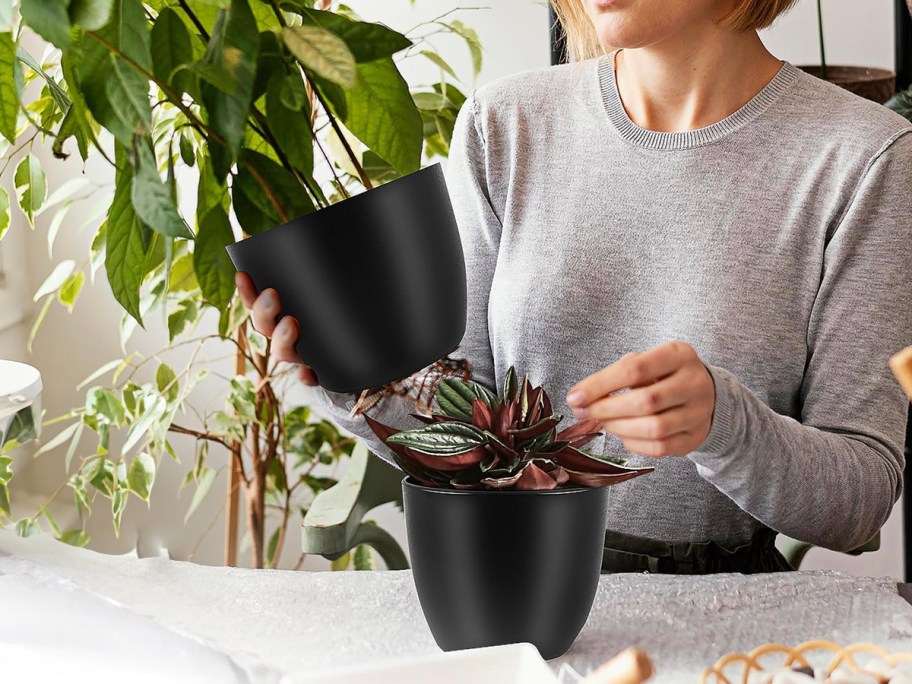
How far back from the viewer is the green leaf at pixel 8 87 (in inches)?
20.3

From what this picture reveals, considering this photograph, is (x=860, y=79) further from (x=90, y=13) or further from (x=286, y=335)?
(x=90, y=13)

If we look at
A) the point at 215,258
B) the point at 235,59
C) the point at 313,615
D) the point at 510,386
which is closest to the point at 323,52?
the point at 235,59

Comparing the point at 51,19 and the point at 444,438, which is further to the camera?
the point at 444,438

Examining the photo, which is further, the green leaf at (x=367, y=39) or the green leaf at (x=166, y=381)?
the green leaf at (x=166, y=381)

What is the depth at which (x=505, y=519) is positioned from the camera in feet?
2.00

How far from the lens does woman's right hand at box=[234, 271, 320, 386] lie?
62 cm

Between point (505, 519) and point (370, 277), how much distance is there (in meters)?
0.16

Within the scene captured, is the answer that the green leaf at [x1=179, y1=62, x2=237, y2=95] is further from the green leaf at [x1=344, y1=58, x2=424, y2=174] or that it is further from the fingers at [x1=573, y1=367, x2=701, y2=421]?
the fingers at [x1=573, y1=367, x2=701, y2=421]

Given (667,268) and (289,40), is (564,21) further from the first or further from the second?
(289,40)

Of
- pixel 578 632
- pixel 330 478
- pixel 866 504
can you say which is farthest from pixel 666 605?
pixel 330 478

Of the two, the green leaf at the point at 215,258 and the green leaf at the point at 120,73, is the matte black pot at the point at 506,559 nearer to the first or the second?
the green leaf at the point at 215,258

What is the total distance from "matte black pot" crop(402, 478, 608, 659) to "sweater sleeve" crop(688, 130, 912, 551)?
23 centimetres

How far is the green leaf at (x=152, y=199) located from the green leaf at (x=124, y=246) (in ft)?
0.20

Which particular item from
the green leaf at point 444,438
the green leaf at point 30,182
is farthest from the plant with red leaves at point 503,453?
the green leaf at point 30,182
